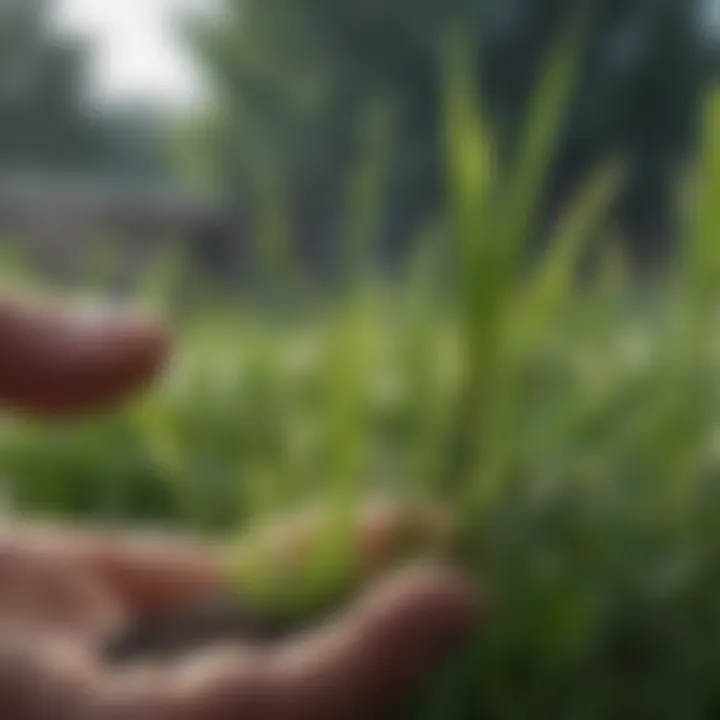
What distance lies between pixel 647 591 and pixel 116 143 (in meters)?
1.49

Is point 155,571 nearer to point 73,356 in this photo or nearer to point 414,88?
point 73,356

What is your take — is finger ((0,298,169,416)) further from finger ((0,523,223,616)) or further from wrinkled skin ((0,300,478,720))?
finger ((0,523,223,616))

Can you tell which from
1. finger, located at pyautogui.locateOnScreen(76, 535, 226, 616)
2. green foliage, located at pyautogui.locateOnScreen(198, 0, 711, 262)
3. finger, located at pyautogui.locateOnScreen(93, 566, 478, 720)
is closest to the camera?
finger, located at pyautogui.locateOnScreen(93, 566, 478, 720)

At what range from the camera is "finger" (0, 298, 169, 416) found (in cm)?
37

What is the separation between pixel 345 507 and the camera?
39 cm

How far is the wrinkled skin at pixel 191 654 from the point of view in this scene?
362 millimetres

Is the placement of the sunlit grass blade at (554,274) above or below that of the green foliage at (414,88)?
below

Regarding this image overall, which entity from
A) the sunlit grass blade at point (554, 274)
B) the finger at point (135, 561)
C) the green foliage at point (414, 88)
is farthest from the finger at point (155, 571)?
the green foliage at point (414, 88)

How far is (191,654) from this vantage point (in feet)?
1.34

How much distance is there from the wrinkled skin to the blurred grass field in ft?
0.05

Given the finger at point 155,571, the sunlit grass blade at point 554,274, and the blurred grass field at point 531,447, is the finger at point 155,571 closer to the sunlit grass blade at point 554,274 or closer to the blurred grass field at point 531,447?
the blurred grass field at point 531,447

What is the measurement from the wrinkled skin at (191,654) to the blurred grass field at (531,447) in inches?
0.6

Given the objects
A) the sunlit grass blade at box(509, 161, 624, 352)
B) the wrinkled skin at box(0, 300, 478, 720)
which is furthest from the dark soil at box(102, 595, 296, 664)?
the sunlit grass blade at box(509, 161, 624, 352)

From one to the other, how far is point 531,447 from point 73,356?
0.13 meters
